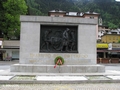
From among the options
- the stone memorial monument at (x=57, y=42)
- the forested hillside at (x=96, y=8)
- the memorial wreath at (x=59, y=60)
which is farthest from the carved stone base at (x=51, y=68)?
the forested hillside at (x=96, y=8)

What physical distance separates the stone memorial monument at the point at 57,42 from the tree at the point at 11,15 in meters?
24.9

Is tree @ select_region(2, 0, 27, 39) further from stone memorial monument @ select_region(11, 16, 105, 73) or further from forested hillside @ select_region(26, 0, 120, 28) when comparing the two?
forested hillside @ select_region(26, 0, 120, 28)

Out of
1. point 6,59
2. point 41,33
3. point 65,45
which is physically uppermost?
point 41,33

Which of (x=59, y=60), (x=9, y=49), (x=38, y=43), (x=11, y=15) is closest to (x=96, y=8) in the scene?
(x=11, y=15)

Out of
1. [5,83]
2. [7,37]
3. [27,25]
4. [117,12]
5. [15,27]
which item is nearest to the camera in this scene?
[5,83]

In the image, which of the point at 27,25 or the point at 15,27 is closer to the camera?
the point at 27,25

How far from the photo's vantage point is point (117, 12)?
123500 mm

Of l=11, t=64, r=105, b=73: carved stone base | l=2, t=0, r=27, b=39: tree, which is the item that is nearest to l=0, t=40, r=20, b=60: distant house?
l=2, t=0, r=27, b=39: tree

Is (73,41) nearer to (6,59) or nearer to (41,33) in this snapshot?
(41,33)

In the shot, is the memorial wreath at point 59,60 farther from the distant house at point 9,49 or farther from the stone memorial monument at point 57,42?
the distant house at point 9,49

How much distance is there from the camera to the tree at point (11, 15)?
38.4 m

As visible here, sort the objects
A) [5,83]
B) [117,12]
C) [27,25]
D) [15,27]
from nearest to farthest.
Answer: [5,83]
[27,25]
[15,27]
[117,12]

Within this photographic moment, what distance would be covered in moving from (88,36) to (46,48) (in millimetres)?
3908

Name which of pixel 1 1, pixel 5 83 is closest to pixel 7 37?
pixel 1 1
